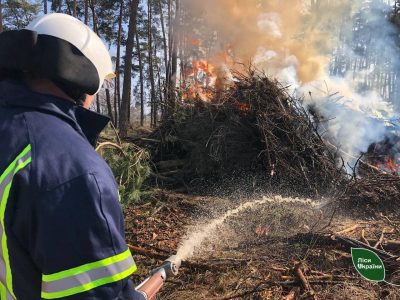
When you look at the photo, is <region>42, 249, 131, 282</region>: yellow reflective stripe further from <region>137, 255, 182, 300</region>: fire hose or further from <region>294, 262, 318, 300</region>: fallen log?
<region>294, 262, 318, 300</region>: fallen log

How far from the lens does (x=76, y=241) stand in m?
1.10

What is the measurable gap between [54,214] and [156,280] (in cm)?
100

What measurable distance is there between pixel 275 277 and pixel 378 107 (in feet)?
44.3

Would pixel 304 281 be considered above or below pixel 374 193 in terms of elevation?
below

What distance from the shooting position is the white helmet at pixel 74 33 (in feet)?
4.70

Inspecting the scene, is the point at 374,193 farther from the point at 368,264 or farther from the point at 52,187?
the point at 52,187

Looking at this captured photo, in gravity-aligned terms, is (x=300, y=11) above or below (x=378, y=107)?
above

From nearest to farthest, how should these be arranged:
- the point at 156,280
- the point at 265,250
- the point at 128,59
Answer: the point at 156,280
the point at 265,250
the point at 128,59

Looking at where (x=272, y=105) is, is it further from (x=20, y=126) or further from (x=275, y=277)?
(x=20, y=126)

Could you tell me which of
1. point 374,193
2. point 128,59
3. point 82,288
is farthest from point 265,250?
point 128,59

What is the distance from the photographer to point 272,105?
851 cm

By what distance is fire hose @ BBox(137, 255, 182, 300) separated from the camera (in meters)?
1.81

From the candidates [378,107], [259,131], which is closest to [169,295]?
[259,131]

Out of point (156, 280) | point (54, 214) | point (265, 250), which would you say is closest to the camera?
→ point (54, 214)
